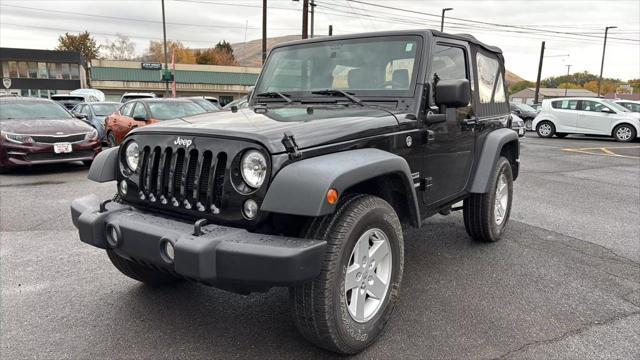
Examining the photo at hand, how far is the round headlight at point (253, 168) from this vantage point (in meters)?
2.38

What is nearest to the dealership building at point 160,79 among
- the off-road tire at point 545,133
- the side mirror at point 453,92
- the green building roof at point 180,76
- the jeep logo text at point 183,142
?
the green building roof at point 180,76

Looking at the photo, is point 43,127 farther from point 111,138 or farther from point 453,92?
point 453,92

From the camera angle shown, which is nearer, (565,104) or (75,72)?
(565,104)

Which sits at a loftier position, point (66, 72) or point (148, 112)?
point (66, 72)

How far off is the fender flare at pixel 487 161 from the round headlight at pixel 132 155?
285 centimetres

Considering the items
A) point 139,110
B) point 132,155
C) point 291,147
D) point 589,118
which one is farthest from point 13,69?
point 291,147

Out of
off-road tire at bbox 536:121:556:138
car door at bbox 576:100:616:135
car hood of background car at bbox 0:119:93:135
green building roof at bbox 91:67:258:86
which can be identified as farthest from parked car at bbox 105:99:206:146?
green building roof at bbox 91:67:258:86

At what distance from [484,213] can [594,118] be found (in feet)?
51.1

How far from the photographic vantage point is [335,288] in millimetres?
2393

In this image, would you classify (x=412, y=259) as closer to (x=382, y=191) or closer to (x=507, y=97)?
(x=382, y=191)

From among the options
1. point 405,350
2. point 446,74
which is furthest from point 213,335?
point 446,74

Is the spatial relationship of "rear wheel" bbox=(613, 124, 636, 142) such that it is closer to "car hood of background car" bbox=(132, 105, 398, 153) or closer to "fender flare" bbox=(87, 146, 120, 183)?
"car hood of background car" bbox=(132, 105, 398, 153)

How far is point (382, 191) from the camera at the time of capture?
9.90ft

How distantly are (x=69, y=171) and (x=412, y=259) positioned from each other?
7.75m
